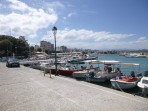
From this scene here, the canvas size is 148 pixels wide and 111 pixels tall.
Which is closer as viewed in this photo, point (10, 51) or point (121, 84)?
point (121, 84)

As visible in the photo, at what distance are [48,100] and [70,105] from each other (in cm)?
182

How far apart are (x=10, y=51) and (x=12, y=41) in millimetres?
9261

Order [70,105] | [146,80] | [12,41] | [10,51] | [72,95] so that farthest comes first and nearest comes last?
[12,41] < [10,51] < [146,80] < [72,95] < [70,105]

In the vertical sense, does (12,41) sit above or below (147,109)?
above

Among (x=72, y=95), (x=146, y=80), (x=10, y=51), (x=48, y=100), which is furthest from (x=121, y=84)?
(x=10, y=51)

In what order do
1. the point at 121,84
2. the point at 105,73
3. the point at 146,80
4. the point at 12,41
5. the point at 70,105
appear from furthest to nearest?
1. the point at 12,41
2. the point at 105,73
3. the point at 121,84
4. the point at 146,80
5. the point at 70,105

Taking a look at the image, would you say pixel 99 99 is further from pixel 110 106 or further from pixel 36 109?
pixel 36 109

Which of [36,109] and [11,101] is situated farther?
[11,101]

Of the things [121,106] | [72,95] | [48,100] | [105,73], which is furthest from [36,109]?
[105,73]

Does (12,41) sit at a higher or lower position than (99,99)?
higher

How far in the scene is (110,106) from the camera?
973 centimetres

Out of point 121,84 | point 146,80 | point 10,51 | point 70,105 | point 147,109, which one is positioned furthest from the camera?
point 10,51

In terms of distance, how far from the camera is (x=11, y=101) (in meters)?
11.0

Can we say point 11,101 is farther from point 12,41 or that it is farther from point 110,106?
point 12,41
